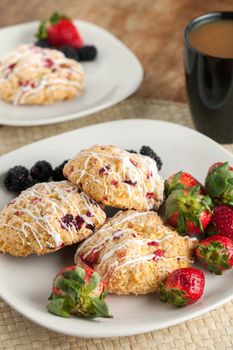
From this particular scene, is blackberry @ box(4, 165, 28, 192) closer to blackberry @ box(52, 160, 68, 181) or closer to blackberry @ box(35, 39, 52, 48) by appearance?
blackberry @ box(52, 160, 68, 181)

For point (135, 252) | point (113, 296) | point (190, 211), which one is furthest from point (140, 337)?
point (190, 211)

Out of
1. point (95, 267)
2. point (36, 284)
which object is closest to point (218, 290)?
point (95, 267)

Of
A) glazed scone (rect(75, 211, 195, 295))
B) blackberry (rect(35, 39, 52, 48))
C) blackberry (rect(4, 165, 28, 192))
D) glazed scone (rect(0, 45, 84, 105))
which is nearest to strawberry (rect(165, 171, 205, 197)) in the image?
glazed scone (rect(75, 211, 195, 295))

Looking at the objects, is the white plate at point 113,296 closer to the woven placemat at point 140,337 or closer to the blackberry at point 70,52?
the woven placemat at point 140,337

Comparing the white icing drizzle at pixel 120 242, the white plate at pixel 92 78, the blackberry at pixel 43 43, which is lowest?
the white plate at pixel 92 78

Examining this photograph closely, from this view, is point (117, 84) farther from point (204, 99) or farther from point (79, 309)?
point (79, 309)

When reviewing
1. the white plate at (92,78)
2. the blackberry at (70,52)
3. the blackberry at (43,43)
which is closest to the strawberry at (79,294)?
the white plate at (92,78)
